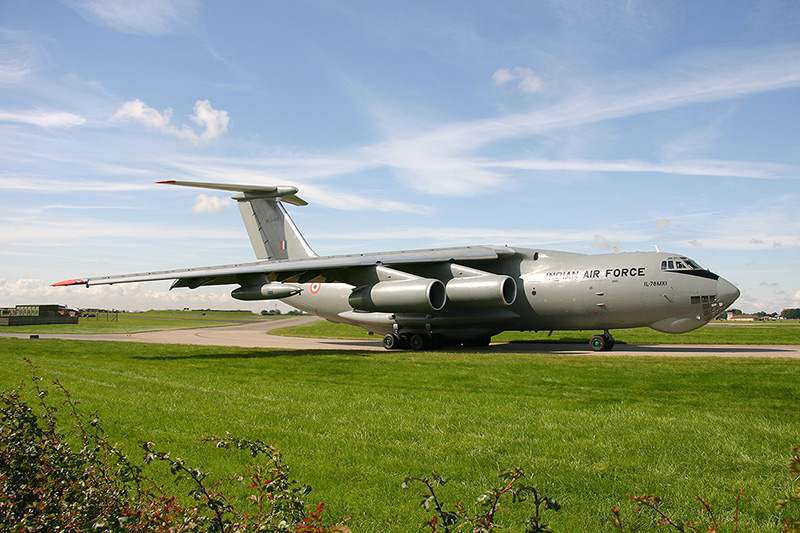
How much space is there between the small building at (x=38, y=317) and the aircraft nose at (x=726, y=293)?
50236 millimetres

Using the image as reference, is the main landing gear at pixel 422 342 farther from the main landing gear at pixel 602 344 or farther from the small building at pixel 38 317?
the small building at pixel 38 317

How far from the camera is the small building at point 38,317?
47672mm

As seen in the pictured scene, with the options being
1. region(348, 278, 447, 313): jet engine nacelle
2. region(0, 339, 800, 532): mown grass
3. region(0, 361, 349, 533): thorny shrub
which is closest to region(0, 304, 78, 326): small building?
region(348, 278, 447, 313): jet engine nacelle

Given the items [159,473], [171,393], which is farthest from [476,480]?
[171,393]

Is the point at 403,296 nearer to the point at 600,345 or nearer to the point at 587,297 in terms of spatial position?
the point at 587,297

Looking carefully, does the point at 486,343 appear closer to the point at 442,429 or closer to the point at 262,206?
the point at 262,206

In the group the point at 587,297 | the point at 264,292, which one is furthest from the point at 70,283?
the point at 587,297

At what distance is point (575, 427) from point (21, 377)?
1037 centimetres

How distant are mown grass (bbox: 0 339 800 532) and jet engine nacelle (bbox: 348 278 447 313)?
629 cm

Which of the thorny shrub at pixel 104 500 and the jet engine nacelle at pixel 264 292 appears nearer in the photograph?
the thorny shrub at pixel 104 500

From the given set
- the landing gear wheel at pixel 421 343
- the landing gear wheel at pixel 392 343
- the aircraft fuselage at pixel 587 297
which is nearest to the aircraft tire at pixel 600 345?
the aircraft fuselage at pixel 587 297

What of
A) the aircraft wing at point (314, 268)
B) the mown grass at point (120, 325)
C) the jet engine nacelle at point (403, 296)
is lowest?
the mown grass at point (120, 325)

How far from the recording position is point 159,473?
5.04 meters

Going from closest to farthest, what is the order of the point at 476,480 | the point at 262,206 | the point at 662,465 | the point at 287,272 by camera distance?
1. the point at 476,480
2. the point at 662,465
3. the point at 287,272
4. the point at 262,206
